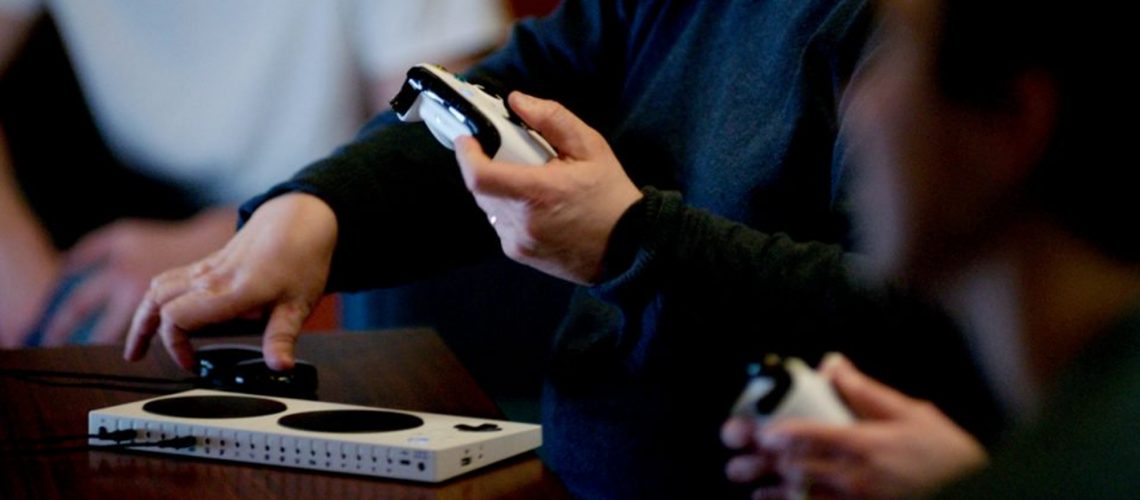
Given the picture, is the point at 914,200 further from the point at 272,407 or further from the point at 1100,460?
the point at 272,407

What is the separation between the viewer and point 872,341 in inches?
35.9

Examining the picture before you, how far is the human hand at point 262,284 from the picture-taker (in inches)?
40.6

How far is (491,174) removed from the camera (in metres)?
0.80

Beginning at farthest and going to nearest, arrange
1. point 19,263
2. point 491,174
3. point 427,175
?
point 19,263 < point 427,175 < point 491,174

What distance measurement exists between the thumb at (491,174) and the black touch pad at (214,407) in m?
0.21

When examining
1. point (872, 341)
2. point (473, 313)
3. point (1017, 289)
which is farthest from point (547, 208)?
point (473, 313)

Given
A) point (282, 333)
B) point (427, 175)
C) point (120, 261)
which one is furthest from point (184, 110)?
point (282, 333)

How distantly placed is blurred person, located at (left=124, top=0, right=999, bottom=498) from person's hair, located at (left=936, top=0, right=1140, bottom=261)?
35cm

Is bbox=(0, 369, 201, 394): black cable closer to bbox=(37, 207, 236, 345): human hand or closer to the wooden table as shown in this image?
the wooden table

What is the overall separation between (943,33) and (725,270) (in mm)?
388

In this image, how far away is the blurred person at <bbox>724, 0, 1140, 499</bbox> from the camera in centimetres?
46

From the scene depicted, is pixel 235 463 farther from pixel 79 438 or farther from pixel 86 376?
pixel 86 376

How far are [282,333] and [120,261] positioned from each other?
3.43 ft

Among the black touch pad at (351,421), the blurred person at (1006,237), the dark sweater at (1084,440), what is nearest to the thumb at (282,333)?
the black touch pad at (351,421)
